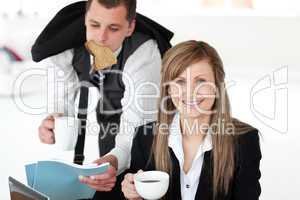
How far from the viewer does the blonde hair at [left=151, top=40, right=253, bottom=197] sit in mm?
1491

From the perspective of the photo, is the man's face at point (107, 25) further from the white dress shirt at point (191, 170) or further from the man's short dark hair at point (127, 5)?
the white dress shirt at point (191, 170)

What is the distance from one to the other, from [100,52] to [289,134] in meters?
1.23

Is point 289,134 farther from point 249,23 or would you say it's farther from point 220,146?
point 220,146

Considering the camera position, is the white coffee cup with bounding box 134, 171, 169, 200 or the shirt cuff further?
the shirt cuff

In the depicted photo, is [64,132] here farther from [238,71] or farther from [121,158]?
[238,71]

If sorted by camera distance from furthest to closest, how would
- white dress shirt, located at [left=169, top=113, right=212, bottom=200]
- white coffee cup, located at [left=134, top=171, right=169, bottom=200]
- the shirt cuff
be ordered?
the shirt cuff
white dress shirt, located at [left=169, top=113, right=212, bottom=200]
white coffee cup, located at [left=134, top=171, right=169, bottom=200]

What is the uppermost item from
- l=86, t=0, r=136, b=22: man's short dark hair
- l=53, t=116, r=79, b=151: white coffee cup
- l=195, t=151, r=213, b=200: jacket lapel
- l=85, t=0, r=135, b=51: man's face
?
l=86, t=0, r=136, b=22: man's short dark hair

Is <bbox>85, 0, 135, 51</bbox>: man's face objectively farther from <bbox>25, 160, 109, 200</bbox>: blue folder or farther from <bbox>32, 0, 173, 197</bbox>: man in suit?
<bbox>25, 160, 109, 200</bbox>: blue folder

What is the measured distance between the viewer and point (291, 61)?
103 inches

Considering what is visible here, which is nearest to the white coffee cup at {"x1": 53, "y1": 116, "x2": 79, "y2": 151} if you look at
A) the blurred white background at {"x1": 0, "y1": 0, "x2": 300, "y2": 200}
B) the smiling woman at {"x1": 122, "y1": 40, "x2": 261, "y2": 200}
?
the blurred white background at {"x1": 0, "y1": 0, "x2": 300, "y2": 200}

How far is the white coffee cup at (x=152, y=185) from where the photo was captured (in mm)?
1251

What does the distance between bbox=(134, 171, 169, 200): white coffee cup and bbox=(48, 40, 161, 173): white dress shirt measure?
0.43 meters

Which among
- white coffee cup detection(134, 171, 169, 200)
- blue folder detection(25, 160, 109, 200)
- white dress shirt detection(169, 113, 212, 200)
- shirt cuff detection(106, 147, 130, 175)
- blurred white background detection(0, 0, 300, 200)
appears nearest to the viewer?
white coffee cup detection(134, 171, 169, 200)

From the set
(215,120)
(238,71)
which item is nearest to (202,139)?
(215,120)
